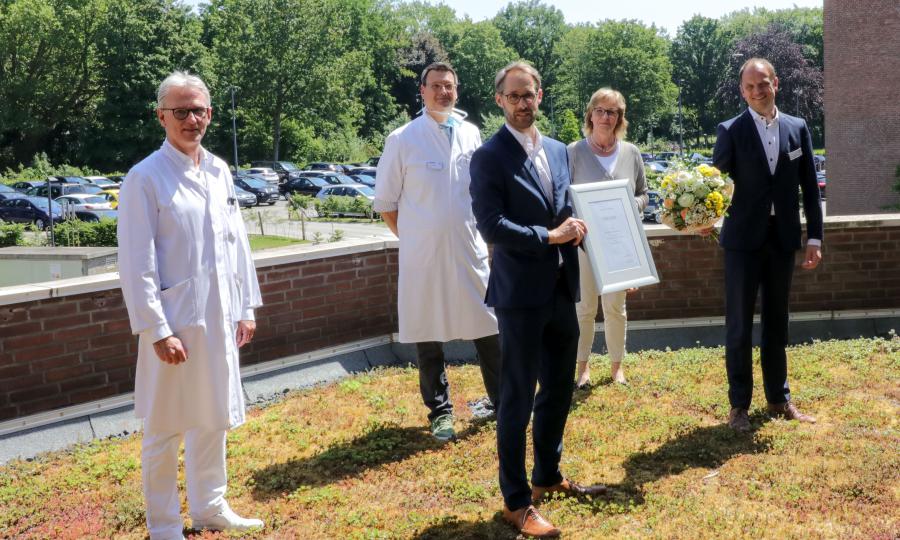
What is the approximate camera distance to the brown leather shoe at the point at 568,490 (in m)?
4.73

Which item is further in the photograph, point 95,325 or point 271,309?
point 271,309

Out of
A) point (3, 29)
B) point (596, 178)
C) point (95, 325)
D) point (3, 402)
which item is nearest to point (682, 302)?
point (596, 178)

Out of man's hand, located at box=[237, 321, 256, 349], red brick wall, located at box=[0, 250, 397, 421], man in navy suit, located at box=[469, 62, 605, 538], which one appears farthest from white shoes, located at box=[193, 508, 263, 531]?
red brick wall, located at box=[0, 250, 397, 421]

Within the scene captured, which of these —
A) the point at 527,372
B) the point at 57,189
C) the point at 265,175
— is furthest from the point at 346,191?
the point at 527,372

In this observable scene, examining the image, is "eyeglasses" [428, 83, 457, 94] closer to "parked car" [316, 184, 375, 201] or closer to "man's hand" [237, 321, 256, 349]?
"man's hand" [237, 321, 256, 349]

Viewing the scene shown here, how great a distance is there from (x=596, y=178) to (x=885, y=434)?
97.3 inches

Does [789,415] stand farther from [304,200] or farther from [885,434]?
[304,200]

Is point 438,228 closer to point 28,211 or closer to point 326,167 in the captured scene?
point 28,211

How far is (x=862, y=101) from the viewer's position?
32094mm

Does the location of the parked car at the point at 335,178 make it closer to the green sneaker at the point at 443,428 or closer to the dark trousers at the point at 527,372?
the green sneaker at the point at 443,428

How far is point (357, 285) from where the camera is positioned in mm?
7910

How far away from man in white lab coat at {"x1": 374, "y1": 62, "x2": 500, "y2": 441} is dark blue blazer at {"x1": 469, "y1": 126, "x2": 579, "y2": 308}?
5.05 feet

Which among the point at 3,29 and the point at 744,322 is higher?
the point at 3,29

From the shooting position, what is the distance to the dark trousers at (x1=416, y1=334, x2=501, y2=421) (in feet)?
19.7
